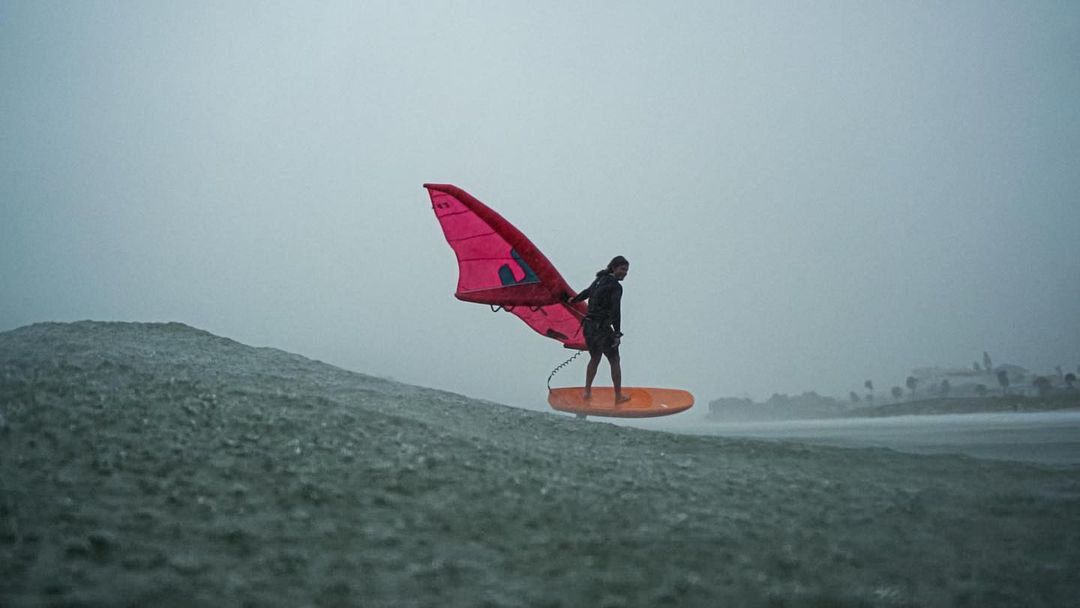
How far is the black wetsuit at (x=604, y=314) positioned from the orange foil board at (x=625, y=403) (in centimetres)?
73

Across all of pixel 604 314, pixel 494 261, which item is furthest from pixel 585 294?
pixel 494 261

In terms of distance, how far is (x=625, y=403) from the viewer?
654cm

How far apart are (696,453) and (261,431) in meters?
2.44

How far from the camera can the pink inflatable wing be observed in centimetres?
618

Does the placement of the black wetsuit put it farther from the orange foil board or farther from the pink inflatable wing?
the orange foil board

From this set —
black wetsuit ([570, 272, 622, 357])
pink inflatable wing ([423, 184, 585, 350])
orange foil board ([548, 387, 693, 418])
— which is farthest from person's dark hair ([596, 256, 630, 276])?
orange foil board ([548, 387, 693, 418])

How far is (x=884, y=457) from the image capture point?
388cm

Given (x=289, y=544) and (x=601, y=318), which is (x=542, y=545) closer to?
(x=289, y=544)

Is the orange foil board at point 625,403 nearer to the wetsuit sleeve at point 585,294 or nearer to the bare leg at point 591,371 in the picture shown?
the bare leg at point 591,371

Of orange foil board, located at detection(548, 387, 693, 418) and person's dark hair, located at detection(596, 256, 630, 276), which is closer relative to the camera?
person's dark hair, located at detection(596, 256, 630, 276)

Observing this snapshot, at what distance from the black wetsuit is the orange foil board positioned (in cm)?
73

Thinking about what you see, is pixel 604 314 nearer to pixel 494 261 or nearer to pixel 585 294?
pixel 585 294

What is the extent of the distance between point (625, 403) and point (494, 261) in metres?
1.98

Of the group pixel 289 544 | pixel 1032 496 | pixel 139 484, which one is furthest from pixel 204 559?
pixel 1032 496
